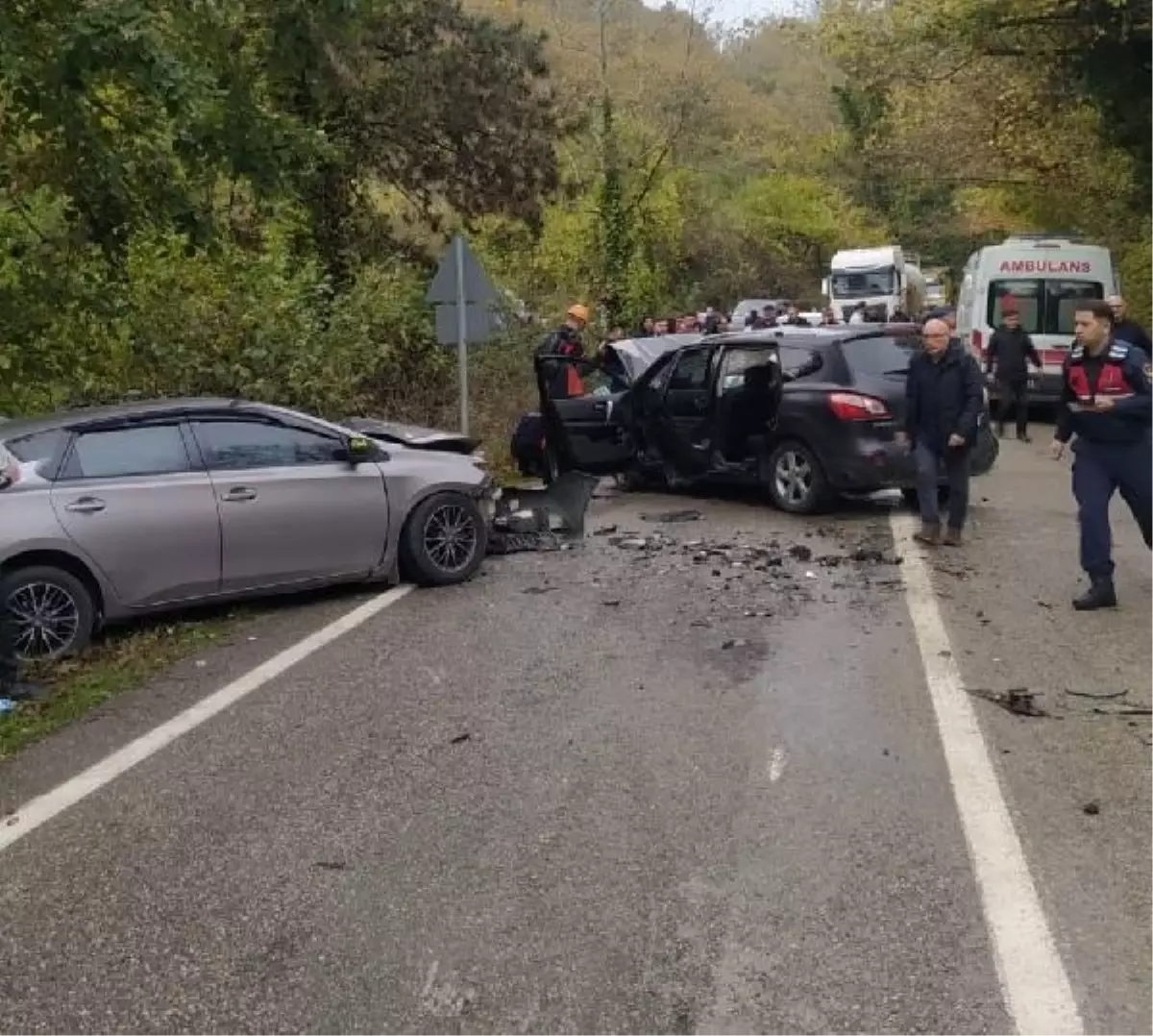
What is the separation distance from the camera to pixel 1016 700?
6.43 meters

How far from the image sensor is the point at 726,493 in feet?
44.4

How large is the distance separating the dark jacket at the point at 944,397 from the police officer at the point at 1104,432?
1.65 m

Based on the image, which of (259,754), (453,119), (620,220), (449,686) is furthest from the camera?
(620,220)

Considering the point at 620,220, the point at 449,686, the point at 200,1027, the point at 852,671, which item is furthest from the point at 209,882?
the point at 620,220

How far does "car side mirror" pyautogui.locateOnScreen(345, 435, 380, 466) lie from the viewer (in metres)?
9.09

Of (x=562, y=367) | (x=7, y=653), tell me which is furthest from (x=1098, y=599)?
(x=562, y=367)

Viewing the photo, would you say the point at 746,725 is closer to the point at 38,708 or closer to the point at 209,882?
the point at 209,882

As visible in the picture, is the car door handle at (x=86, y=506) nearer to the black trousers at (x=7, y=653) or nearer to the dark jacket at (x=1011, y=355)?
the black trousers at (x=7, y=653)

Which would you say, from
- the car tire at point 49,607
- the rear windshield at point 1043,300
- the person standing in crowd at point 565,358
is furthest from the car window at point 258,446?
the rear windshield at point 1043,300

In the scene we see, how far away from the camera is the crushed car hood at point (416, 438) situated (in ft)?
32.7

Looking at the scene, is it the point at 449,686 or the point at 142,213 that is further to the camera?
the point at 142,213

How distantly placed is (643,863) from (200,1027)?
158cm

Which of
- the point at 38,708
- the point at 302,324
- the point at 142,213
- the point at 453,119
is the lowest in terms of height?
the point at 38,708

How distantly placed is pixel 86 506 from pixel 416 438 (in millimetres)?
2820
